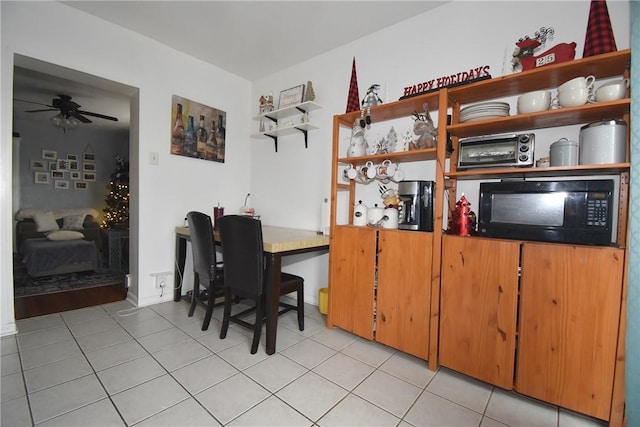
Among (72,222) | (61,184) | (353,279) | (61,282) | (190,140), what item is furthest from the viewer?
(61,184)

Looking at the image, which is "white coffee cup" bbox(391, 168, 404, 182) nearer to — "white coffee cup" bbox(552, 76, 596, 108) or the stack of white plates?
the stack of white plates

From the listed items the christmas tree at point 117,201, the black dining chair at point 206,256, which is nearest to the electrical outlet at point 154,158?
the black dining chair at point 206,256

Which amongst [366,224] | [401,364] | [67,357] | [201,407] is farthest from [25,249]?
[401,364]

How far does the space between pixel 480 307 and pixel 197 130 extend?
10.2 ft

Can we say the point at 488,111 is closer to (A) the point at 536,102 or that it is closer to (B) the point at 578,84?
(A) the point at 536,102

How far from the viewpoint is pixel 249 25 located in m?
2.48

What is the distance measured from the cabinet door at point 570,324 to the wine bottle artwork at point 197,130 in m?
3.08

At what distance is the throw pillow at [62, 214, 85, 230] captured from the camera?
493cm

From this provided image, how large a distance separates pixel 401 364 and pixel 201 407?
122cm

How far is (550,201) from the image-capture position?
1.46 m

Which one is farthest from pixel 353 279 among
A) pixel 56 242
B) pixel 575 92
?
pixel 56 242

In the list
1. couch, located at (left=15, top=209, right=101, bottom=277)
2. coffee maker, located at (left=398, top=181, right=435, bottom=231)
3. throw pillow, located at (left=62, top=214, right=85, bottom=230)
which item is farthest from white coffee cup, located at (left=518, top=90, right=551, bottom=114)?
throw pillow, located at (left=62, top=214, right=85, bottom=230)

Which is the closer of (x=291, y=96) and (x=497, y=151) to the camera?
(x=497, y=151)

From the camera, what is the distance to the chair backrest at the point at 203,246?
2.24m
